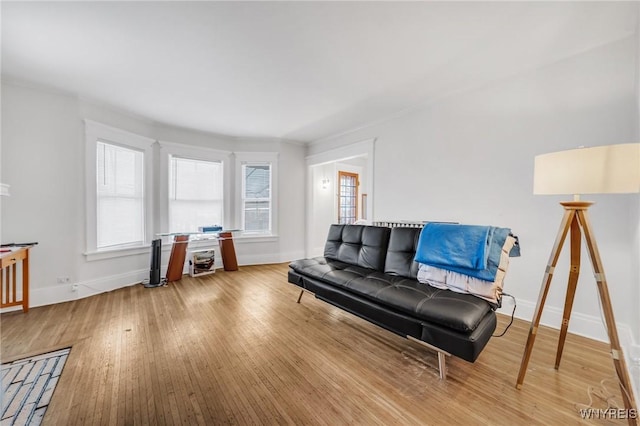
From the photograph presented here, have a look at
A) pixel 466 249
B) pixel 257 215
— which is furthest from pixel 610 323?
pixel 257 215

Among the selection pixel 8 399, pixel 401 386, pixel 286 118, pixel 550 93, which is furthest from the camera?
pixel 286 118

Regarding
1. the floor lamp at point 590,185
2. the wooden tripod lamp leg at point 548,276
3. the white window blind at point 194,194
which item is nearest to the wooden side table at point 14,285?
the white window blind at point 194,194

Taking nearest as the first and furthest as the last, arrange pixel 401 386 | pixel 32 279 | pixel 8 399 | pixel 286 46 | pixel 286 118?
pixel 8 399 → pixel 401 386 → pixel 286 46 → pixel 32 279 → pixel 286 118

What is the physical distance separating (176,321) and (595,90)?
4.40 m

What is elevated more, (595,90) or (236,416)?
(595,90)

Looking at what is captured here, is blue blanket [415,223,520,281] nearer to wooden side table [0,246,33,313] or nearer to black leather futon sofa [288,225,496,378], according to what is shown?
black leather futon sofa [288,225,496,378]

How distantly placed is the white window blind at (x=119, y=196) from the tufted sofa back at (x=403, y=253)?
12.3 feet

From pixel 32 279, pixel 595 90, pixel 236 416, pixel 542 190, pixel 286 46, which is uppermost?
pixel 286 46

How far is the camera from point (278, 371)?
1.74m

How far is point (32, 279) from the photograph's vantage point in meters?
2.79

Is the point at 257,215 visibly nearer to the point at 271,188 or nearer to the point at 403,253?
the point at 271,188

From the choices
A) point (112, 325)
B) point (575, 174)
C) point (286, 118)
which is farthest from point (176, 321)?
point (575, 174)

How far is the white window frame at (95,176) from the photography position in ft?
10.5

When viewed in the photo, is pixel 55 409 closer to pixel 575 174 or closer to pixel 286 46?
pixel 286 46
